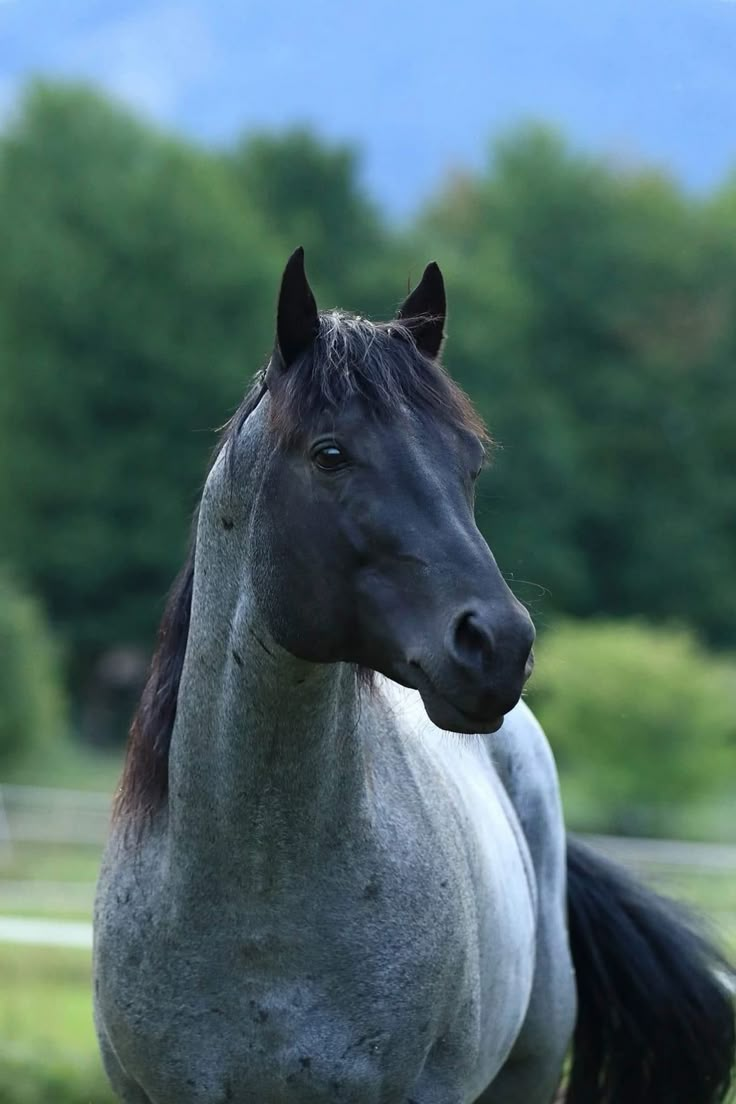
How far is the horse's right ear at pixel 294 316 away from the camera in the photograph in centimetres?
296

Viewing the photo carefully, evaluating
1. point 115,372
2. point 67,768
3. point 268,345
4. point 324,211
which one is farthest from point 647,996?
point 324,211

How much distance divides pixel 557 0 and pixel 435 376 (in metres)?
166

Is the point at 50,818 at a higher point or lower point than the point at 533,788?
lower

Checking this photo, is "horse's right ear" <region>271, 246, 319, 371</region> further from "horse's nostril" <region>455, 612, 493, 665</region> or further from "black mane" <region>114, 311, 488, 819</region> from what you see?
"horse's nostril" <region>455, 612, 493, 665</region>

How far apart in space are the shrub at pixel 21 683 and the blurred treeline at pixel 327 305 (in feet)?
22.9

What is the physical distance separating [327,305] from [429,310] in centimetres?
3139

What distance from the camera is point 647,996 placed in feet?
16.5

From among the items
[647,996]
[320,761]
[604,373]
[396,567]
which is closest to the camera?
[396,567]

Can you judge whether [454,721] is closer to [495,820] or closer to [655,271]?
[495,820]

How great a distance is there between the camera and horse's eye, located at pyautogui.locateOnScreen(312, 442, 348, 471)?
9.32 feet

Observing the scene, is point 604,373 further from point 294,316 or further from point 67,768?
point 294,316

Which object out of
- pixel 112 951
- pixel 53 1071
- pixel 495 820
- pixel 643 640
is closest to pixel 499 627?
pixel 112 951

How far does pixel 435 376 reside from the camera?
3.00 meters

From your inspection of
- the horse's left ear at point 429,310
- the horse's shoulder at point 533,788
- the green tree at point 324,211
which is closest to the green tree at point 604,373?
the green tree at point 324,211
